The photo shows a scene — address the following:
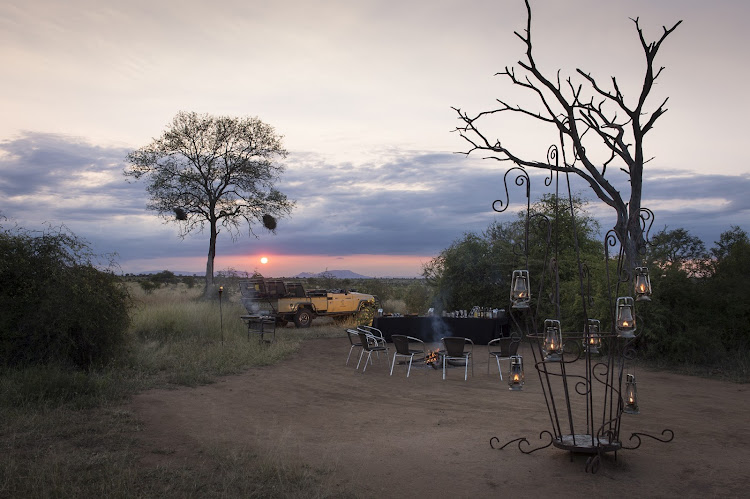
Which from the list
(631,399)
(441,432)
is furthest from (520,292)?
(441,432)

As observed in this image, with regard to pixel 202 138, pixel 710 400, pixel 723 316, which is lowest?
pixel 710 400

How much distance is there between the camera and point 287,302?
18.4 meters

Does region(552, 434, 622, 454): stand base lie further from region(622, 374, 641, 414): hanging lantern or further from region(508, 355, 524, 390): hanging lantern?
region(508, 355, 524, 390): hanging lantern

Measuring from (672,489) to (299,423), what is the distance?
4.06 metres

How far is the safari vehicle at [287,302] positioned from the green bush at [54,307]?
771 centimetres

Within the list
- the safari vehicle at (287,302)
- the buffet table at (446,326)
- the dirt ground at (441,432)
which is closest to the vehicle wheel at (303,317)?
the safari vehicle at (287,302)

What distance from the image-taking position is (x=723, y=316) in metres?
11.4

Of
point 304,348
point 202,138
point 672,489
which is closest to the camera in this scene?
point 672,489

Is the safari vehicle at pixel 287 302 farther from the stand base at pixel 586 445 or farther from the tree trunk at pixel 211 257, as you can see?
the stand base at pixel 586 445

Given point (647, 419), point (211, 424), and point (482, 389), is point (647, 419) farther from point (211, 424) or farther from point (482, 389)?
point (211, 424)

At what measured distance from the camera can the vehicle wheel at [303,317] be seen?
60.6ft

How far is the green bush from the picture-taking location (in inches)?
358

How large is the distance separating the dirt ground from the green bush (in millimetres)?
1841

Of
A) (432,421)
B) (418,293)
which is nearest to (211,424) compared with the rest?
(432,421)
